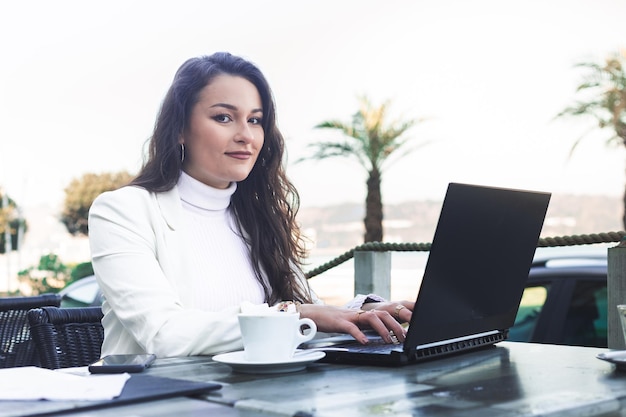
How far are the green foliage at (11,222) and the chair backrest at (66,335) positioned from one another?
42183 millimetres

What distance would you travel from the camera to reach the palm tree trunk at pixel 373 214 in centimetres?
1992

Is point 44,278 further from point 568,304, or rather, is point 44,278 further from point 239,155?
point 239,155

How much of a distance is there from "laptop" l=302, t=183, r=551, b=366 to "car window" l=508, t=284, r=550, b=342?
3607 millimetres

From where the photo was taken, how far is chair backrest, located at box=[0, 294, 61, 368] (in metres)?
3.88

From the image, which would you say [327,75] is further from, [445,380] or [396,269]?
[445,380]

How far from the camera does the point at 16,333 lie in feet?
12.8

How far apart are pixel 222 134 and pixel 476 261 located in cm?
132

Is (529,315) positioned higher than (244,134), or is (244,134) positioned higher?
(244,134)

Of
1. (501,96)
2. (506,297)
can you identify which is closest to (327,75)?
(501,96)

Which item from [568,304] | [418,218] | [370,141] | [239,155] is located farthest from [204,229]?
[418,218]

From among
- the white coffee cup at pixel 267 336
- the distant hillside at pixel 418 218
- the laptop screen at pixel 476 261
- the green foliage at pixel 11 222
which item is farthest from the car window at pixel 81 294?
the green foliage at pixel 11 222

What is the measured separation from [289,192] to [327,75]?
43847 millimetres

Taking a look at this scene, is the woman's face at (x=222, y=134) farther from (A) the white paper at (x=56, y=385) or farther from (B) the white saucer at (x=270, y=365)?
(A) the white paper at (x=56, y=385)

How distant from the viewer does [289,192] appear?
351 cm
